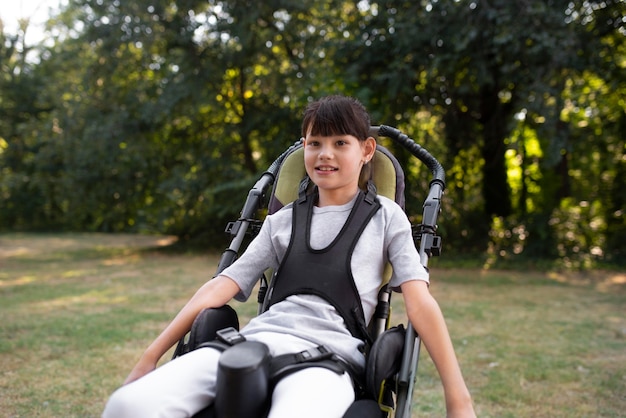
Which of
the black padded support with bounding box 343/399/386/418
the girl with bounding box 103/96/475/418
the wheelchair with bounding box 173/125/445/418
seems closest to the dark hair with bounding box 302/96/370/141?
the girl with bounding box 103/96/475/418

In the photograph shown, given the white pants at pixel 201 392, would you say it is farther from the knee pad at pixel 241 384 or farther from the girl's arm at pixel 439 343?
the girl's arm at pixel 439 343

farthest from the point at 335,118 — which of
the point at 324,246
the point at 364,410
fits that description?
the point at 364,410

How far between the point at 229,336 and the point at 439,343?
0.67 meters

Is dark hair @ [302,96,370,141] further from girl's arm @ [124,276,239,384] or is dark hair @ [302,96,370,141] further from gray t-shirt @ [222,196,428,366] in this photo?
girl's arm @ [124,276,239,384]

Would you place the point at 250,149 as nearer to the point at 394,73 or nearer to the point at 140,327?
the point at 394,73

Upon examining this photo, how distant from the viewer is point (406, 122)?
9.77m

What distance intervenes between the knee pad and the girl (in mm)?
61

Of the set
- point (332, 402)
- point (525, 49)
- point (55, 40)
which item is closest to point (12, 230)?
point (55, 40)

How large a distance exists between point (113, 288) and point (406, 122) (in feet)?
16.8

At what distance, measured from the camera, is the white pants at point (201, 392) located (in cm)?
162

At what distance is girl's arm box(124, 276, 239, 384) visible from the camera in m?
2.01

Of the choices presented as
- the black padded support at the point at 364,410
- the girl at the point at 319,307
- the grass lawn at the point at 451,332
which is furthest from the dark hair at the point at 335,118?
the grass lawn at the point at 451,332

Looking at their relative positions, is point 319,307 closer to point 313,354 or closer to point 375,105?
point 313,354

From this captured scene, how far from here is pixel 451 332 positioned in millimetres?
5406
